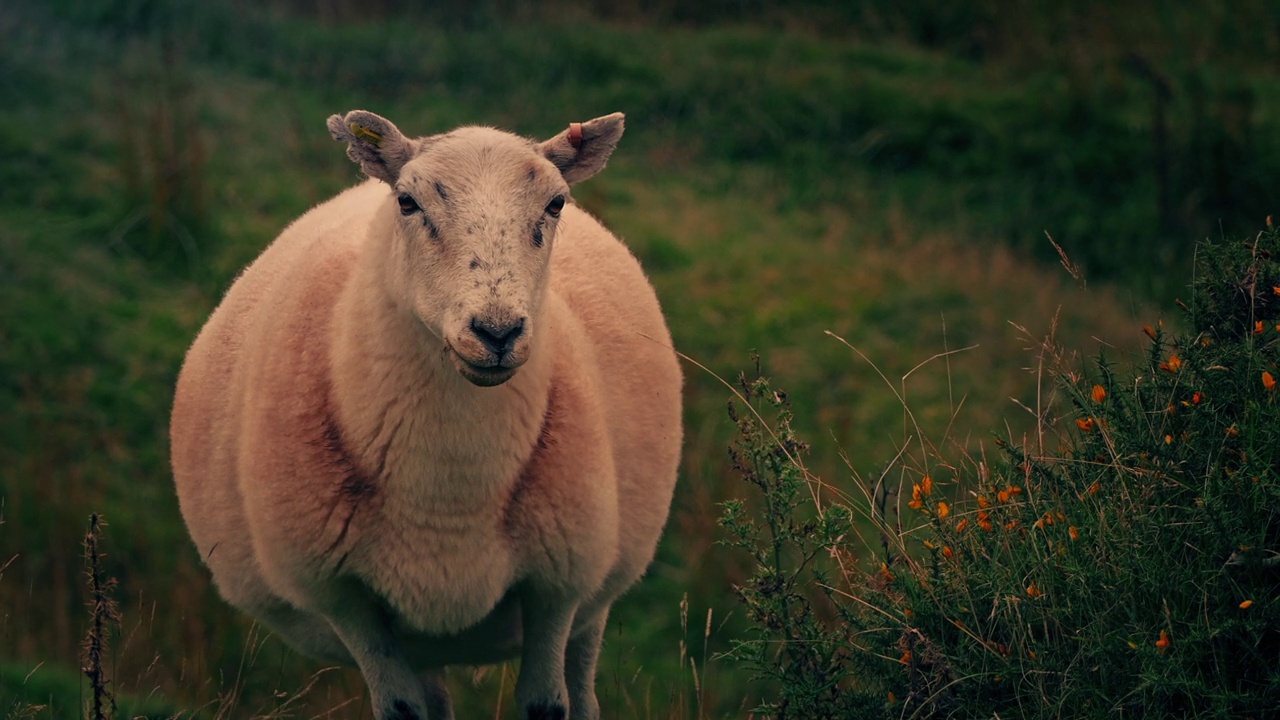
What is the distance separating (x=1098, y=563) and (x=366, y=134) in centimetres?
226

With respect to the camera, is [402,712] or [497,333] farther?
[402,712]

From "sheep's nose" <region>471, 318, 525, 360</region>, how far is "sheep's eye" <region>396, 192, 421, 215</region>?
1.73 feet

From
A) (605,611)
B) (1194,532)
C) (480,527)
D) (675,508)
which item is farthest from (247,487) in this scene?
(675,508)

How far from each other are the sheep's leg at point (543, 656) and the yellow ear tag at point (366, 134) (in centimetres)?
137

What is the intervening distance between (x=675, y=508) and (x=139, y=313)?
3813 mm

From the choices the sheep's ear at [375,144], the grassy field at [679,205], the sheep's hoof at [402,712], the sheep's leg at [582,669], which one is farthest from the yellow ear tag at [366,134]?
the grassy field at [679,205]

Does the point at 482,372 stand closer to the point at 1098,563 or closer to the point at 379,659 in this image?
the point at 379,659

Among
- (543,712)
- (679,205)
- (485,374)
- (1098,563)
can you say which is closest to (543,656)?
(543,712)

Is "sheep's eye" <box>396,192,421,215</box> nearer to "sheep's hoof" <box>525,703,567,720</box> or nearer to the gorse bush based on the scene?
the gorse bush

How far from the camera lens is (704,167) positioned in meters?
13.2

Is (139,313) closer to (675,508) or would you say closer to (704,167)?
(675,508)

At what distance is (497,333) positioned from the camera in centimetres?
349

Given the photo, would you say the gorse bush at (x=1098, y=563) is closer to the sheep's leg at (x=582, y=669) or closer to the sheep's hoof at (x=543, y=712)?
the sheep's hoof at (x=543, y=712)

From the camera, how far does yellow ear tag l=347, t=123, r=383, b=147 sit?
3998 millimetres
